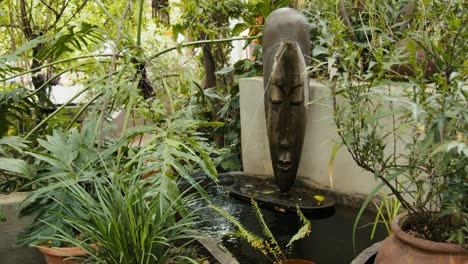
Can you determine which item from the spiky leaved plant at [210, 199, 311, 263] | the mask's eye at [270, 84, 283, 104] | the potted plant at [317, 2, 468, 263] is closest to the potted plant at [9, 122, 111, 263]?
the spiky leaved plant at [210, 199, 311, 263]

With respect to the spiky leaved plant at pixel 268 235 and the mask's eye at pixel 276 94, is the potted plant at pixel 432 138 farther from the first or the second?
the mask's eye at pixel 276 94

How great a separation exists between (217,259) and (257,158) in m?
2.06

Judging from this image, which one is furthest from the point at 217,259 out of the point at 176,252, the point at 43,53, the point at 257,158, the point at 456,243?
the point at 43,53

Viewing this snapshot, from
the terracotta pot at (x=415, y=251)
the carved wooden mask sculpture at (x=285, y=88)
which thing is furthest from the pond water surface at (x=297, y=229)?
the terracotta pot at (x=415, y=251)

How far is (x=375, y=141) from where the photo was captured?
219 cm

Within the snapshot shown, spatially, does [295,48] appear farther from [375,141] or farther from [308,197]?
[375,141]

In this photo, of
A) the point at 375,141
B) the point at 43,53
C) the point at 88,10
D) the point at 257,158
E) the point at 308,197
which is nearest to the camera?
the point at 375,141

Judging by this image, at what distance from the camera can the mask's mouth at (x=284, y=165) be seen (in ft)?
12.5

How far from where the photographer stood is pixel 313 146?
4227 millimetres

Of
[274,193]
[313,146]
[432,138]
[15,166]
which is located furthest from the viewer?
[313,146]

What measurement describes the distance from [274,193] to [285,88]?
2.92 feet

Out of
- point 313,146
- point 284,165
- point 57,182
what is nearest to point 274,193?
point 284,165

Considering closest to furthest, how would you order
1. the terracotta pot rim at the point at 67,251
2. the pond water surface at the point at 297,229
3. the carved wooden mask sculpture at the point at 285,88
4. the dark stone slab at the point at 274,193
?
the terracotta pot rim at the point at 67,251, the pond water surface at the point at 297,229, the carved wooden mask sculpture at the point at 285,88, the dark stone slab at the point at 274,193

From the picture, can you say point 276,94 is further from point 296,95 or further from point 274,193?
point 274,193
